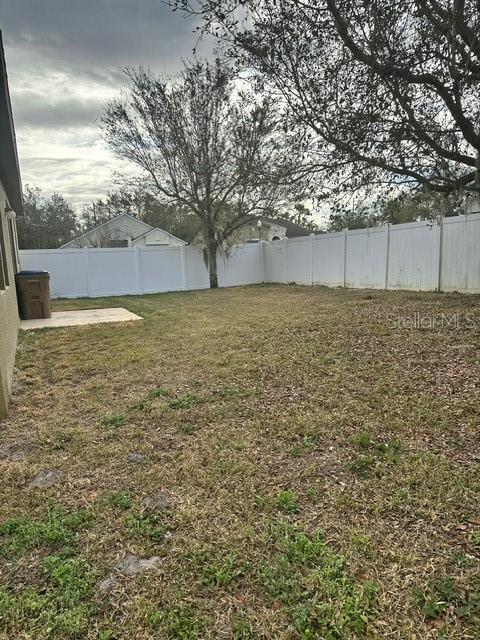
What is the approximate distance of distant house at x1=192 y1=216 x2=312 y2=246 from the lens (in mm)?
16391

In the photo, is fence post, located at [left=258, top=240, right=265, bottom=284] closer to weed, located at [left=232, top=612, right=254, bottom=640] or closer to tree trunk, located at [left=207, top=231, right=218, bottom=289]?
tree trunk, located at [left=207, top=231, right=218, bottom=289]

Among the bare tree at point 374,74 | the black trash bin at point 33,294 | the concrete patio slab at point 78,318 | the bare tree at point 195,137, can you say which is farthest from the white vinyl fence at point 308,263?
the black trash bin at point 33,294

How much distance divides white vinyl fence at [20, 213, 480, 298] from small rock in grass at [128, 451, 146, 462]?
8885mm

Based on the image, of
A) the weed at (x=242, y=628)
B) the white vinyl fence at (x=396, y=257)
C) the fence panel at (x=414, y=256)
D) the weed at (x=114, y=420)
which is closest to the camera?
the weed at (x=242, y=628)

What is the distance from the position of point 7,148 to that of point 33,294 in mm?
4137

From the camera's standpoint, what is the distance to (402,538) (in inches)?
71.7

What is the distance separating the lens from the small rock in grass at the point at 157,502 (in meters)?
2.15

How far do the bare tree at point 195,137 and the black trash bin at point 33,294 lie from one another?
24.4ft

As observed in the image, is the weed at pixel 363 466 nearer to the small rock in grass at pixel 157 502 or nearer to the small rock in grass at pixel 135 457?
the small rock in grass at pixel 157 502

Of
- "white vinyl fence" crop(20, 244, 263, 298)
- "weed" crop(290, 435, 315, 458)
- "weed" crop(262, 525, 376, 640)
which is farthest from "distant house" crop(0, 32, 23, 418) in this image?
"white vinyl fence" crop(20, 244, 263, 298)

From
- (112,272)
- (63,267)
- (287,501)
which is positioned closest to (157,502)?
(287,501)

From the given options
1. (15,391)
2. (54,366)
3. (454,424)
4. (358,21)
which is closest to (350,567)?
(454,424)

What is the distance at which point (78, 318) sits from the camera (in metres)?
8.91

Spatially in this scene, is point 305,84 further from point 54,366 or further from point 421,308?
point 54,366
